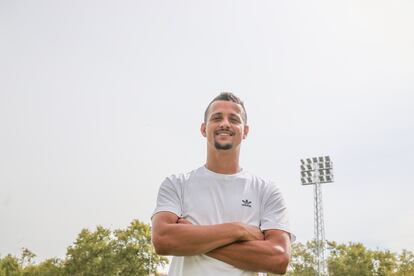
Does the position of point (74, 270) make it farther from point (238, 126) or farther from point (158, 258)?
point (238, 126)

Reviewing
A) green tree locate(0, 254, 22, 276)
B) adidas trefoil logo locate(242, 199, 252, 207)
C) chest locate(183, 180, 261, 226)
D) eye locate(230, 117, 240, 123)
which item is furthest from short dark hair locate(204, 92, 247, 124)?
green tree locate(0, 254, 22, 276)

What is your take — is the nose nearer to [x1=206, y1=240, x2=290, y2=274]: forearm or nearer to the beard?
the beard

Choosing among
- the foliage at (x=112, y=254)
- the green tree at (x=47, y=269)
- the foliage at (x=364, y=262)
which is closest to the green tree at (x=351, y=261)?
the foliage at (x=364, y=262)

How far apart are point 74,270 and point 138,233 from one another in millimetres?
5415

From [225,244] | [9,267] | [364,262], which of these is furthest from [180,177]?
[9,267]

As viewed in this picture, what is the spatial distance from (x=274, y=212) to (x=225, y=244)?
0.57 m

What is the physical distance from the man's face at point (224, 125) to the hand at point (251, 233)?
68cm

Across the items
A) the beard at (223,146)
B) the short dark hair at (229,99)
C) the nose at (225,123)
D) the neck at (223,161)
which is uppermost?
the short dark hair at (229,99)

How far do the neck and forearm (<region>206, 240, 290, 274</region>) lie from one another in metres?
0.67

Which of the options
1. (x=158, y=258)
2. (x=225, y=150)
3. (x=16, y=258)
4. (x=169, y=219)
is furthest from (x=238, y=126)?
(x=16, y=258)

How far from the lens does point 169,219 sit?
3.46 metres

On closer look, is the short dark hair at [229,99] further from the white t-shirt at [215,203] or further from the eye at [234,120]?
the white t-shirt at [215,203]

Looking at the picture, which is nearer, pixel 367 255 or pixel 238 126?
pixel 238 126

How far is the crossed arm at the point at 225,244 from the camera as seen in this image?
326cm
